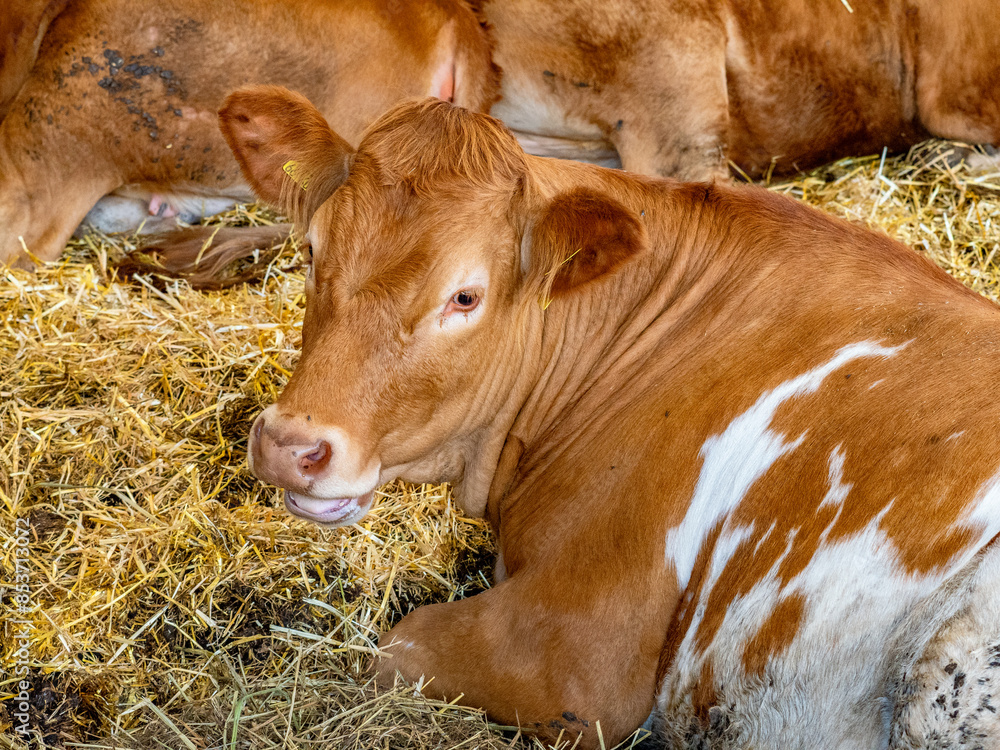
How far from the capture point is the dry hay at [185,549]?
9.37 ft

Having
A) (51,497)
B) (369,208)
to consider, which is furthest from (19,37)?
(369,208)

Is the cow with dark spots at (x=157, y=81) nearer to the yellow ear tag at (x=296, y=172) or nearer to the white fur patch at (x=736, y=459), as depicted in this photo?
the yellow ear tag at (x=296, y=172)

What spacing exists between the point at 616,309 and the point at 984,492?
4.14 feet

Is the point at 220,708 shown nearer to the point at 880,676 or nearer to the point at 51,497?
the point at 51,497

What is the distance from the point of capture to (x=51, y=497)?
3412mm

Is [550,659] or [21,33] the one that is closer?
[550,659]

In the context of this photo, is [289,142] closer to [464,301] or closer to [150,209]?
[464,301]

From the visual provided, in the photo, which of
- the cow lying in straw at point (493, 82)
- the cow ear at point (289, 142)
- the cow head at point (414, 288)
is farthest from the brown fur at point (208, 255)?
the cow head at point (414, 288)

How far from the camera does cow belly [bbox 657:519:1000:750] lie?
6.79 feet

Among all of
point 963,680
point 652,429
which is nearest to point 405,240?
point 652,429

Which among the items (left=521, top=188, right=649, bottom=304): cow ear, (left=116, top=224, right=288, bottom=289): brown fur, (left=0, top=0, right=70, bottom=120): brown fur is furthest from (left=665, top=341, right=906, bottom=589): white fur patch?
(left=0, top=0, right=70, bottom=120): brown fur

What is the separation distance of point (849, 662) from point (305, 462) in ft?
4.52

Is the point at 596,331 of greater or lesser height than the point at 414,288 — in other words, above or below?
below

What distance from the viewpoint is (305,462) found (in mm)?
2477
